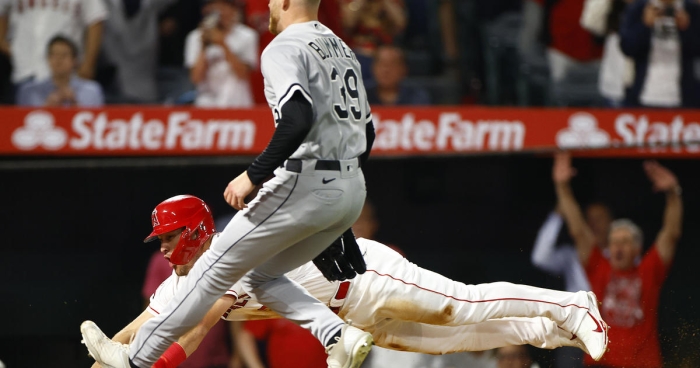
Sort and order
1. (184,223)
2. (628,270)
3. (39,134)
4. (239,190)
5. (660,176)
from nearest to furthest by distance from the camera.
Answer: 1. (239,190)
2. (184,223)
3. (628,270)
4. (39,134)
5. (660,176)

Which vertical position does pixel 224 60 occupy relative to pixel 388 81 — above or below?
above

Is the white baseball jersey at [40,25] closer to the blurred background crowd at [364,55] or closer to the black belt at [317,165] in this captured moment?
the blurred background crowd at [364,55]

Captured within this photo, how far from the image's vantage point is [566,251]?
243 inches

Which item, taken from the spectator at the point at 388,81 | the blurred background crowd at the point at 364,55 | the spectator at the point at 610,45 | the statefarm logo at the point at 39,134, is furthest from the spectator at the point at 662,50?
the statefarm logo at the point at 39,134

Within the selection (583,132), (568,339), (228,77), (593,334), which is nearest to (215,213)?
(228,77)

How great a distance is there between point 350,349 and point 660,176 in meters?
3.43

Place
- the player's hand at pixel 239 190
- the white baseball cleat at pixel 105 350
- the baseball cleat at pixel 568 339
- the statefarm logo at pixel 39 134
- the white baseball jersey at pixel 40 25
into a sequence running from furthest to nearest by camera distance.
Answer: the white baseball jersey at pixel 40 25 < the statefarm logo at pixel 39 134 < the baseball cleat at pixel 568 339 < the white baseball cleat at pixel 105 350 < the player's hand at pixel 239 190

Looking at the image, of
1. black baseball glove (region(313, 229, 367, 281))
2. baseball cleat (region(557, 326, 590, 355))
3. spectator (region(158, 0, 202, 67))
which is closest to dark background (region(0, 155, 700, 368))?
spectator (region(158, 0, 202, 67))

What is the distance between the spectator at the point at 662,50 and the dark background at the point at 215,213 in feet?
1.76

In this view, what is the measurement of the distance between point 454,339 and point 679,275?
207 centimetres

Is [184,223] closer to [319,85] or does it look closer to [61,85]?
[319,85]

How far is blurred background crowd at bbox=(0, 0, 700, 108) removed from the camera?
6.36 meters

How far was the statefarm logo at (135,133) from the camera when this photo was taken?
5.86m

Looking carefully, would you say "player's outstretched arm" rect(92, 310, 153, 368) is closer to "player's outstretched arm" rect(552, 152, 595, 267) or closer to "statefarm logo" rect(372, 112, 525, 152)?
"statefarm logo" rect(372, 112, 525, 152)
